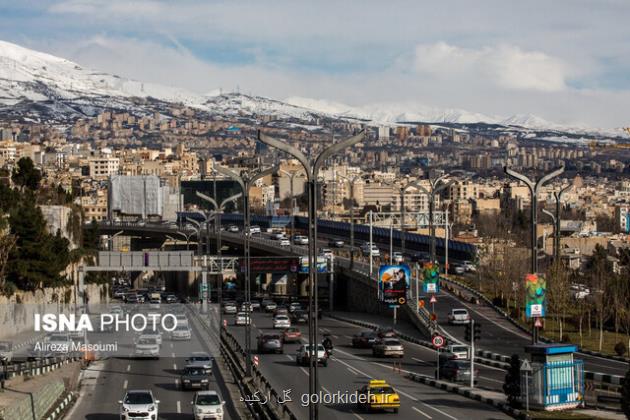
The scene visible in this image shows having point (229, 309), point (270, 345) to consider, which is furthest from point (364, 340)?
point (229, 309)

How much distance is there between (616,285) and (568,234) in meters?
97.5

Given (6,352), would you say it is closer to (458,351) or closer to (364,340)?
(364,340)

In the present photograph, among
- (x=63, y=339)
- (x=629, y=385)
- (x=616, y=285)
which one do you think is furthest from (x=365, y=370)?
(x=616, y=285)

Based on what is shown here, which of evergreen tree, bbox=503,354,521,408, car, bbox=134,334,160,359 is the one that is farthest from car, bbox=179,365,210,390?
car, bbox=134,334,160,359

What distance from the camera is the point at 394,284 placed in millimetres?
64188

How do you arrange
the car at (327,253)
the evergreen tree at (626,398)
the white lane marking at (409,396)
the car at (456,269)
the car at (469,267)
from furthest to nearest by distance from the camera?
the car at (469,267) < the car at (456,269) < the car at (327,253) < the white lane marking at (409,396) < the evergreen tree at (626,398)

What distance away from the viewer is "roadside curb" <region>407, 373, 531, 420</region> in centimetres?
3185

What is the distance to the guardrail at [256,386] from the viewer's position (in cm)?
2900

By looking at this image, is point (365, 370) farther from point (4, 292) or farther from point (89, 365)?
point (4, 292)

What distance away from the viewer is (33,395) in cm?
3175

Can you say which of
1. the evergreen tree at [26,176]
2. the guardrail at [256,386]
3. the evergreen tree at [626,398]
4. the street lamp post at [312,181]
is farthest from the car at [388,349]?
the evergreen tree at [26,176]

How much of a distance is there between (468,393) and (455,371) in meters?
4.00

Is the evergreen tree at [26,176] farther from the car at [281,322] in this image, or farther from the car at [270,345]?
the car at [270,345]

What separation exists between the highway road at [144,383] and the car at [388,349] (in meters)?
6.50
